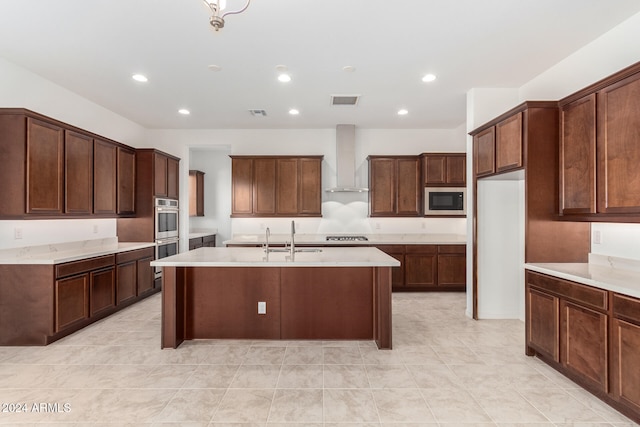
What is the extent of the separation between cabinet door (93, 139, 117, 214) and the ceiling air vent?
3248 millimetres

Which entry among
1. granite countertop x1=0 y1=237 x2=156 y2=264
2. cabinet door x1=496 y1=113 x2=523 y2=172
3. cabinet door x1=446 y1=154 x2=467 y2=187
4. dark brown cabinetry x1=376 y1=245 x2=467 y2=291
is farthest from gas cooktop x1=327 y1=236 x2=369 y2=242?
granite countertop x1=0 y1=237 x2=156 y2=264

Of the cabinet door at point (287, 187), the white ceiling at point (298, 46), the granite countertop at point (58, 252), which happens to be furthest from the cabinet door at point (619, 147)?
the granite countertop at point (58, 252)

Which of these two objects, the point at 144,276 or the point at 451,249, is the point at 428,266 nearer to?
the point at 451,249

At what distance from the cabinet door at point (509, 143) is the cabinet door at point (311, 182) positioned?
2969mm

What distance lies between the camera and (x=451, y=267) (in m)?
5.54

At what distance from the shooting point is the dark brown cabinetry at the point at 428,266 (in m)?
5.53

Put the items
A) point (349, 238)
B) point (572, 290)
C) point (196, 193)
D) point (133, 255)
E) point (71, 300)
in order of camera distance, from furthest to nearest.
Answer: point (196, 193), point (349, 238), point (133, 255), point (71, 300), point (572, 290)

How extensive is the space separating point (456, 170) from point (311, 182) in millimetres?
2576

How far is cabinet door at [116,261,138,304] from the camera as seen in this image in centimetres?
442

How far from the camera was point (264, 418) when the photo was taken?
2.14m

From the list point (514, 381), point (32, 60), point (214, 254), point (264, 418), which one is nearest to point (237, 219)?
point (214, 254)

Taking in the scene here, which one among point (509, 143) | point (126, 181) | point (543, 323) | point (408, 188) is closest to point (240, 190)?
point (126, 181)

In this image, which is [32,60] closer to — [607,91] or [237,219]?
[237,219]

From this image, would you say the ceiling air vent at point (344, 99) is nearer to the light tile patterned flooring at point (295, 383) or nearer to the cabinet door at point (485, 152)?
the cabinet door at point (485, 152)
